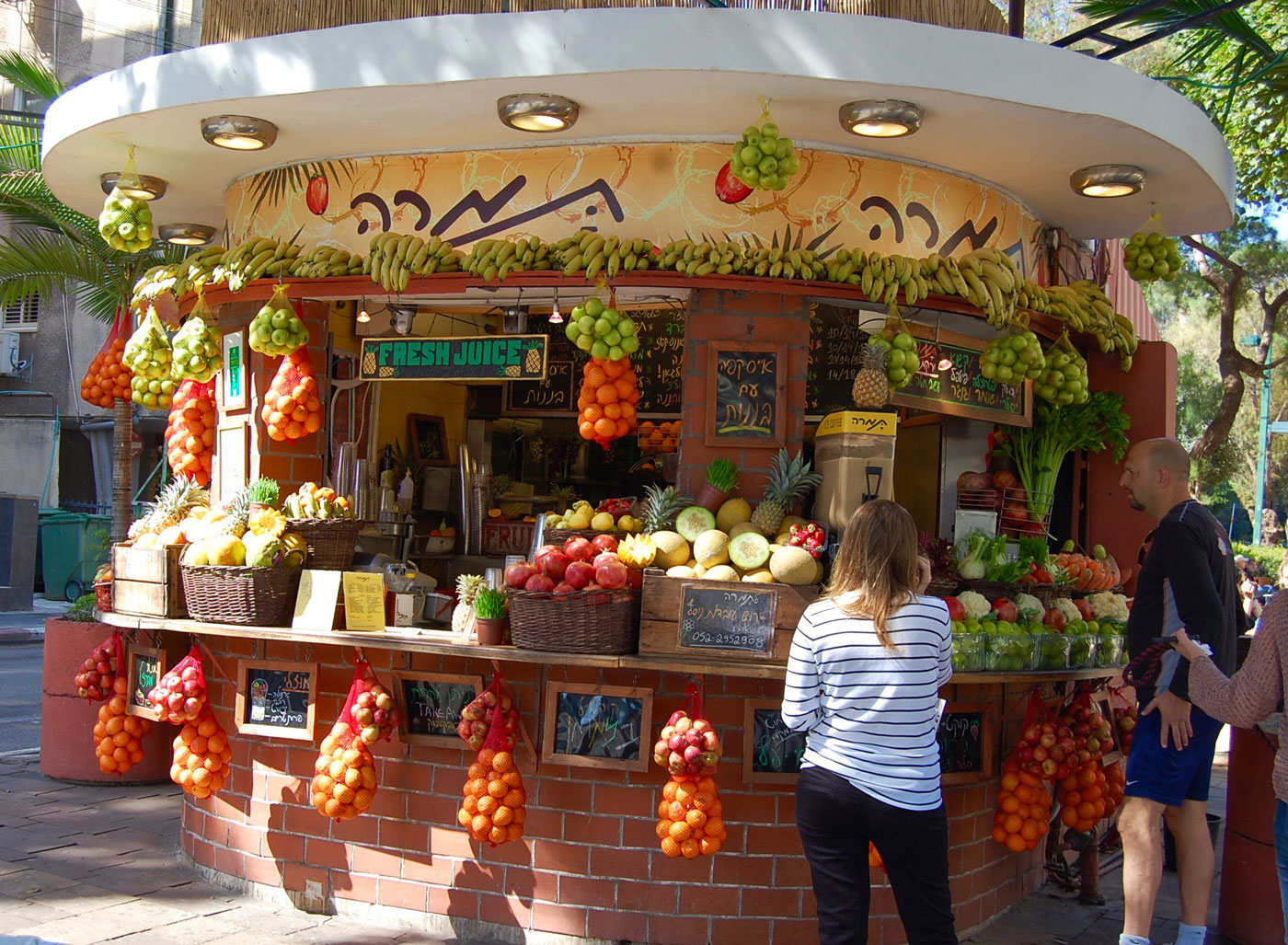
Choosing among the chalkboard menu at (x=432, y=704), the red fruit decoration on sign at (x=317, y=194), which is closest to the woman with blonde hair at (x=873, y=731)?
the chalkboard menu at (x=432, y=704)

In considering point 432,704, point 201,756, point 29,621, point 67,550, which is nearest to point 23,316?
point 67,550

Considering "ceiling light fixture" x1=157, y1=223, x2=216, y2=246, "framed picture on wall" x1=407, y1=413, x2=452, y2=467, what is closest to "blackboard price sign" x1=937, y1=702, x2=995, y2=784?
"framed picture on wall" x1=407, y1=413, x2=452, y2=467

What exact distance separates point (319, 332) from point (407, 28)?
7.20 ft

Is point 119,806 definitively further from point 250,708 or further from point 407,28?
point 407,28

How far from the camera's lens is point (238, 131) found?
5547 millimetres

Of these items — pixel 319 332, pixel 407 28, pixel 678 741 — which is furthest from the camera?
pixel 319 332

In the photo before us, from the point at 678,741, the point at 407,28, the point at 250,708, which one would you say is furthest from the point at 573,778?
the point at 407,28

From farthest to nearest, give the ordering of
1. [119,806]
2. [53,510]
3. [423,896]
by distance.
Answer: [53,510] < [119,806] < [423,896]

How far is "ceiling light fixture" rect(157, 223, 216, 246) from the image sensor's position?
7.84 metres

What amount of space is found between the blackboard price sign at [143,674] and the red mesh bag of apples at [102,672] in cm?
7

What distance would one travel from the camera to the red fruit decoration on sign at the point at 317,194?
6145 millimetres

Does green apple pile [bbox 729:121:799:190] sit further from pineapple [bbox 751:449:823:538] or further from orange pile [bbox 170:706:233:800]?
orange pile [bbox 170:706:233:800]

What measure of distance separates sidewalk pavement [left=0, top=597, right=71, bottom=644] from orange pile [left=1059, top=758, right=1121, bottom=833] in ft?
42.4

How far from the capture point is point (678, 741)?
4.69m
